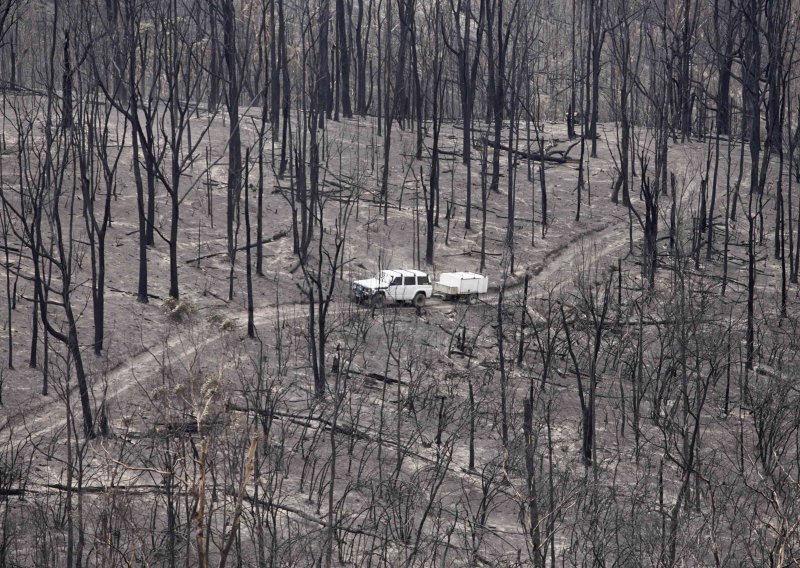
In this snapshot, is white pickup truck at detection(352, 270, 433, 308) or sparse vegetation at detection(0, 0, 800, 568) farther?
white pickup truck at detection(352, 270, 433, 308)

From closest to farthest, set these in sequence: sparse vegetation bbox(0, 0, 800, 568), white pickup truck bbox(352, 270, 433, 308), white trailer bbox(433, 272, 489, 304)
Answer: sparse vegetation bbox(0, 0, 800, 568), white pickup truck bbox(352, 270, 433, 308), white trailer bbox(433, 272, 489, 304)

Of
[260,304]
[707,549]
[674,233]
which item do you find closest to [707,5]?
[674,233]

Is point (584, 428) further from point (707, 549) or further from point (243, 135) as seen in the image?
point (243, 135)

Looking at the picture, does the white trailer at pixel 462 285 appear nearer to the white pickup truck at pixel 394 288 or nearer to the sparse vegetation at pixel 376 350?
the sparse vegetation at pixel 376 350

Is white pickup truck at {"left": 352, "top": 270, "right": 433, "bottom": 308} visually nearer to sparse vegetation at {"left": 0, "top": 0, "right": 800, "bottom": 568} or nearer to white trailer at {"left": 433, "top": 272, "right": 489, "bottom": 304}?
sparse vegetation at {"left": 0, "top": 0, "right": 800, "bottom": 568}

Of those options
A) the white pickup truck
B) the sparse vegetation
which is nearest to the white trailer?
the sparse vegetation

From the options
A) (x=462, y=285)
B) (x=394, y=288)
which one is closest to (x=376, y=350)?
(x=394, y=288)
